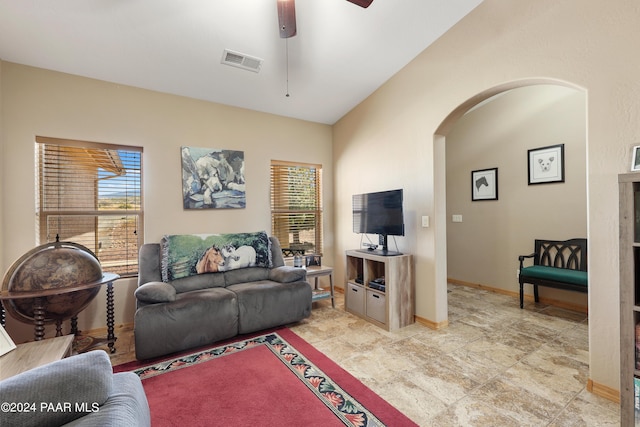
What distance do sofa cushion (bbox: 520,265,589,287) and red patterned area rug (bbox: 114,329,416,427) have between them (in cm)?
276

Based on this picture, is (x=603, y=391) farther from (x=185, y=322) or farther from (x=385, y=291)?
(x=185, y=322)

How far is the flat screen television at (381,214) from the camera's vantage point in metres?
3.20

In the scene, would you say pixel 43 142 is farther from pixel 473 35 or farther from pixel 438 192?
pixel 473 35

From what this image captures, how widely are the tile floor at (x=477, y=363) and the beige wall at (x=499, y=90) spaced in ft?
1.02

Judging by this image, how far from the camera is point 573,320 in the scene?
10.7 feet

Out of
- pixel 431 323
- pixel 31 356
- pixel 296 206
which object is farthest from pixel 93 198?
pixel 431 323

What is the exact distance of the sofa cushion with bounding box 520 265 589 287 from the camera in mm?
3150

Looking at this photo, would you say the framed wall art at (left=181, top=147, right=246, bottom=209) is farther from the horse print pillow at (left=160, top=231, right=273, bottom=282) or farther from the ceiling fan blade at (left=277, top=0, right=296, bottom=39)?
the ceiling fan blade at (left=277, top=0, right=296, bottom=39)

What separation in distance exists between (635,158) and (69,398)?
318 cm

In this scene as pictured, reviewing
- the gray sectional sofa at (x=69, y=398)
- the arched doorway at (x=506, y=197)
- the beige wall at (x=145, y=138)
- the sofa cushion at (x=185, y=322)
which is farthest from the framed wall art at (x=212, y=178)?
the gray sectional sofa at (x=69, y=398)

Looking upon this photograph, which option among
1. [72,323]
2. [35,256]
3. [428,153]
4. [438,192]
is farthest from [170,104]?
[438,192]

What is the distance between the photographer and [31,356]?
1.62m

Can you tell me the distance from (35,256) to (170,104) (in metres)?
2.11

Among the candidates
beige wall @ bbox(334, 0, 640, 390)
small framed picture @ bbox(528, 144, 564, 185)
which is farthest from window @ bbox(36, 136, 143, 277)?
small framed picture @ bbox(528, 144, 564, 185)
